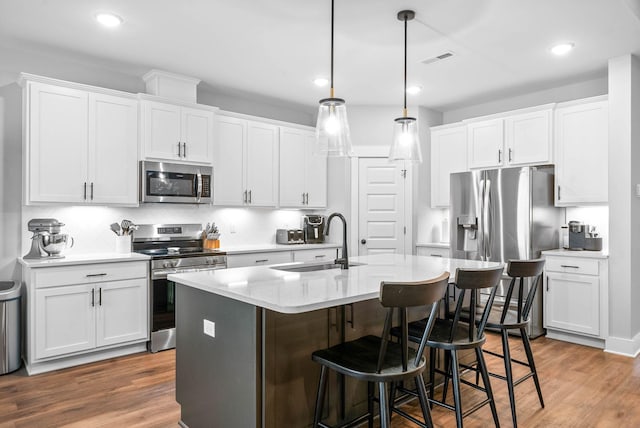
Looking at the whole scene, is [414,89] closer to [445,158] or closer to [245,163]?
[445,158]

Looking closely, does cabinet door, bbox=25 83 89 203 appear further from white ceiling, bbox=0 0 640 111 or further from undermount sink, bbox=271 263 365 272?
undermount sink, bbox=271 263 365 272

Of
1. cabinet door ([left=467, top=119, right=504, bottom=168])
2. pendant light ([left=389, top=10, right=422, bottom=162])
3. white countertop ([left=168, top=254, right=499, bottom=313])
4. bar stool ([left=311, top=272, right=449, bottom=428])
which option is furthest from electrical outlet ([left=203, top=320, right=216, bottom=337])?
cabinet door ([left=467, top=119, right=504, bottom=168])

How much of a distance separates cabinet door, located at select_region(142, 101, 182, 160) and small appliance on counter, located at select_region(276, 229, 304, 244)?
1.70m

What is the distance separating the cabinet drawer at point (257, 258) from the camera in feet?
14.9

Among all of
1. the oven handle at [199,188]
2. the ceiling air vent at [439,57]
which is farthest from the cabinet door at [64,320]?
the ceiling air vent at [439,57]

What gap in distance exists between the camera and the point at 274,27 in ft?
10.9

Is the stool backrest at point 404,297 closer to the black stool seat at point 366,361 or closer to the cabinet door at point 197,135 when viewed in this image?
the black stool seat at point 366,361

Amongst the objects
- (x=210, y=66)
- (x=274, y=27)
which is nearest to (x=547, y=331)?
(x=274, y=27)

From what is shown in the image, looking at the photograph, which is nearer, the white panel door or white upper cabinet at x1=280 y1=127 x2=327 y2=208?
white upper cabinet at x1=280 y1=127 x2=327 y2=208

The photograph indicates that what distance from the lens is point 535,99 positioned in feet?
16.6

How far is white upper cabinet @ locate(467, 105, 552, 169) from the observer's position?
4.60 metres

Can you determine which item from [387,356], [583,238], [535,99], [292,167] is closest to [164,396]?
[387,356]

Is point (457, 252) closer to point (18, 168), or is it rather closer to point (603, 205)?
point (603, 205)

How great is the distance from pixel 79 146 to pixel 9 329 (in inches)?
62.4
